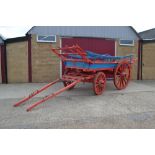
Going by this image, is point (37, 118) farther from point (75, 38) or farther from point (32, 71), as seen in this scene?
point (75, 38)

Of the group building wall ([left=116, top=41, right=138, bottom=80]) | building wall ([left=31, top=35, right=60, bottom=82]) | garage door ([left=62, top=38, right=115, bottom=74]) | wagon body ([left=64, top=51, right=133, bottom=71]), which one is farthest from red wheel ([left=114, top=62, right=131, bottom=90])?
building wall ([left=31, top=35, right=60, bottom=82])

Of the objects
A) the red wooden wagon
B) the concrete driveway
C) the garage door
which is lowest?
the concrete driveway

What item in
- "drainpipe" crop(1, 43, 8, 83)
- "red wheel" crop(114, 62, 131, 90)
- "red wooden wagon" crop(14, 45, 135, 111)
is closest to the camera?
"red wooden wagon" crop(14, 45, 135, 111)

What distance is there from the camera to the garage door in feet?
32.4

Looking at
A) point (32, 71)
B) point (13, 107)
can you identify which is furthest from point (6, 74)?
point (13, 107)

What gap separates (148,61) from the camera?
11.2 m

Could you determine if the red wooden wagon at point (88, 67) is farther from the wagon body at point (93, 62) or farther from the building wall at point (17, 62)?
the building wall at point (17, 62)

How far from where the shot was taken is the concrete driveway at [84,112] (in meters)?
4.09

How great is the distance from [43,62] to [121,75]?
4049mm

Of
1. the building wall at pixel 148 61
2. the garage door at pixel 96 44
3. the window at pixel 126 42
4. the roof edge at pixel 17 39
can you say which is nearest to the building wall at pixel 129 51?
the window at pixel 126 42

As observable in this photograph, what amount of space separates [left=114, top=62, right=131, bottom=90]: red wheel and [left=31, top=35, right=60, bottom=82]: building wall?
3432 mm

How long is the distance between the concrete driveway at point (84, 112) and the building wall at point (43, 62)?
2.67 metres

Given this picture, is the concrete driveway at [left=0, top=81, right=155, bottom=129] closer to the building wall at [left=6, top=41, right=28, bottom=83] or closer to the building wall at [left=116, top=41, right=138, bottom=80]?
the building wall at [left=6, top=41, right=28, bottom=83]

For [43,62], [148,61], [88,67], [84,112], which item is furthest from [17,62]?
[148,61]
